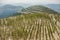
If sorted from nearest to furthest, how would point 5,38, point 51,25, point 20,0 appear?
point 5,38
point 51,25
point 20,0

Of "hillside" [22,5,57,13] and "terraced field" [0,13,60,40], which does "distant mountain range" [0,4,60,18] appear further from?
"terraced field" [0,13,60,40]

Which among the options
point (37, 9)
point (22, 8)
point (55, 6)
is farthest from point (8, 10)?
point (55, 6)

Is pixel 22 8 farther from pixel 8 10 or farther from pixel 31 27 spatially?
pixel 31 27

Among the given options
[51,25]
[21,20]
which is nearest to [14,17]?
[21,20]

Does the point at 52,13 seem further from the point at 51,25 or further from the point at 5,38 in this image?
the point at 5,38

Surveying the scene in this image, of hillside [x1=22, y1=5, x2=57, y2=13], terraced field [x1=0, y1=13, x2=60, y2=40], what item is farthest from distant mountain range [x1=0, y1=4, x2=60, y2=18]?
terraced field [x1=0, y1=13, x2=60, y2=40]

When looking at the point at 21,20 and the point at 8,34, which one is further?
the point at 21,20

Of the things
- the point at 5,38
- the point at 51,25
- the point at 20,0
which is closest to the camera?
the point at 5,38

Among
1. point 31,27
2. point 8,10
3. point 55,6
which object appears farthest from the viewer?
point 55,6

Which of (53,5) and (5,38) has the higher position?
(53,5)
